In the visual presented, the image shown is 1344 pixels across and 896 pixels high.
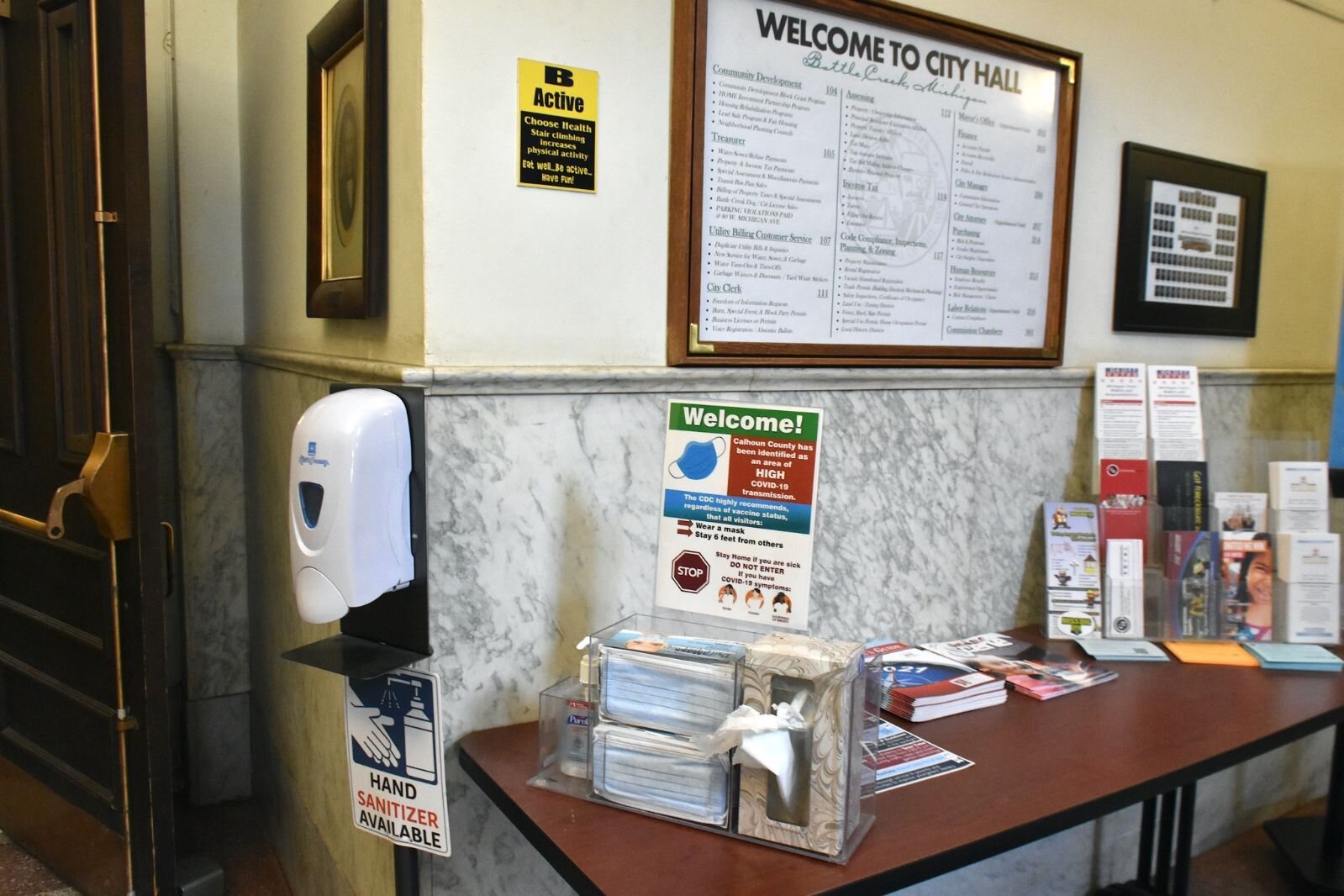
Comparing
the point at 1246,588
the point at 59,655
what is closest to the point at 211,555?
the point at 59,655

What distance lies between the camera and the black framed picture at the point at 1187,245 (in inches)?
89.0

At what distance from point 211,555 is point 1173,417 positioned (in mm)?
2664

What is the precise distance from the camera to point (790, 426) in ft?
4.19

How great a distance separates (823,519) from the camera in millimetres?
1799

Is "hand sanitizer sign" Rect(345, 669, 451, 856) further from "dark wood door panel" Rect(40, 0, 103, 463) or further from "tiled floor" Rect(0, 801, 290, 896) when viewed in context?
"tiled floor" Rect(0, 801, 290, 896)

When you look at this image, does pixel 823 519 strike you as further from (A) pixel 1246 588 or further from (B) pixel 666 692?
(A) pixel 1246 588

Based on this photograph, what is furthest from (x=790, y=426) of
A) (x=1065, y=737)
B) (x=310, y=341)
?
(x=310, y=341)

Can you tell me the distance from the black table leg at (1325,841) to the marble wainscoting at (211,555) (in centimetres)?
299

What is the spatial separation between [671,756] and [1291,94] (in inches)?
104

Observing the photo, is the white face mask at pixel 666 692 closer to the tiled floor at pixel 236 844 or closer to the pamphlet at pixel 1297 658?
the pamphlet at pixel 1297 658

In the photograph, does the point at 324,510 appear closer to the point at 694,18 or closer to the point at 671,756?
the point at 671,756

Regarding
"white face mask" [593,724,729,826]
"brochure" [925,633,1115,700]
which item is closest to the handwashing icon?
"white face mask" [593,724,729,826]

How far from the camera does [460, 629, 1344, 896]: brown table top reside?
1119mm

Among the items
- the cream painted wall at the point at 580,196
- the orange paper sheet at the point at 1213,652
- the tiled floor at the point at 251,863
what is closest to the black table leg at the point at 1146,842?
the tiled floor at the point at 251,863
